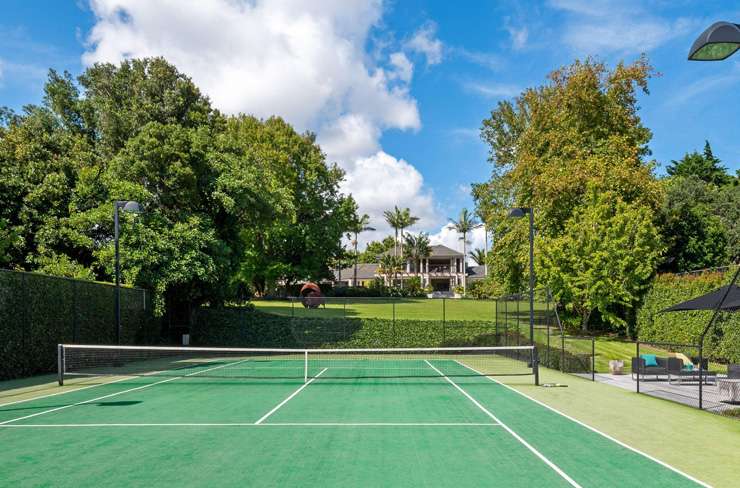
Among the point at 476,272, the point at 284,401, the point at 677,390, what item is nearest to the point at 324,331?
the point at 284,401

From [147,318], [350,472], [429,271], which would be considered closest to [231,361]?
[147,318]

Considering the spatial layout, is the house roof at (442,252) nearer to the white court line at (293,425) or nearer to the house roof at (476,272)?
the house roof at (476,272)

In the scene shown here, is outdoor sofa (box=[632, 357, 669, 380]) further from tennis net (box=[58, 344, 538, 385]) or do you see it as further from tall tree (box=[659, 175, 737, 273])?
tall tree (box=[659, 175, 737, 273])

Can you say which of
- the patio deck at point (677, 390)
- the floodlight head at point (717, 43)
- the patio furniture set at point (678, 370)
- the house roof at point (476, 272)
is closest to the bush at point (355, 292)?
the patio deck at point (677, 390)

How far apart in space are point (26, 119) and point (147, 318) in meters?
14.7

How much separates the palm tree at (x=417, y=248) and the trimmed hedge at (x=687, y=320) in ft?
227

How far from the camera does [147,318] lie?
27.2 meters

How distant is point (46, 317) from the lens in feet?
62.0

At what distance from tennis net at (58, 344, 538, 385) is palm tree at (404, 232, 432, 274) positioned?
6964cm

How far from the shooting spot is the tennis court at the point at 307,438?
7.18 meters

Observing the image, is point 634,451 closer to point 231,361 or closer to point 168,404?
Answer: point 168,404

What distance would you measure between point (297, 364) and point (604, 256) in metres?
16.3

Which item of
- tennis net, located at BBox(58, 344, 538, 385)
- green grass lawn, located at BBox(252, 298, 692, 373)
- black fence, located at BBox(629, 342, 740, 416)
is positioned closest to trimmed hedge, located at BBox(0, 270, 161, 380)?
tennis net, located at BBox(58, 344, 538, 385)

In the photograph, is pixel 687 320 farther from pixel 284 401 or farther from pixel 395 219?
pixel 395 219
